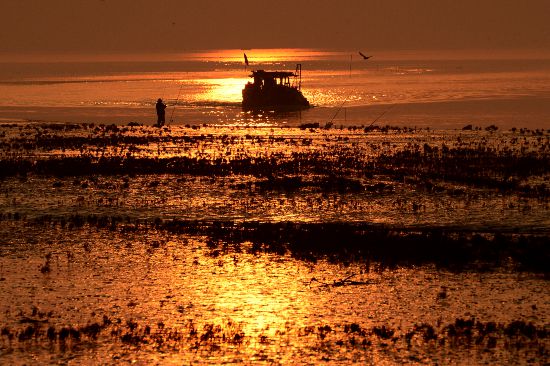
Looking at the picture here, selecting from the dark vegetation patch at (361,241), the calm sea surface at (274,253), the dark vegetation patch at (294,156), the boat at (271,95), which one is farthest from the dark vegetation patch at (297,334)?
the boat at (271,95)

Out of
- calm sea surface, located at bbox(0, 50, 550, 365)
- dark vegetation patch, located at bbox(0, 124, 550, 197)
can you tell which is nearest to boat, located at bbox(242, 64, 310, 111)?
dark vegetation patch, located at bbox(0, 124, 550, 197)

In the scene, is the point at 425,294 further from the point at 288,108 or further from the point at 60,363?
the point at 288,108

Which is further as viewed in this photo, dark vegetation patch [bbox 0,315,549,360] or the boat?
the boat

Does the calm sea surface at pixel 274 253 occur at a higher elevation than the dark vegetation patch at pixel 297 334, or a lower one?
higher

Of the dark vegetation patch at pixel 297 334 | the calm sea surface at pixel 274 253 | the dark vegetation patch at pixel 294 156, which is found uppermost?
the dark vegetation patch at pixel 294 156

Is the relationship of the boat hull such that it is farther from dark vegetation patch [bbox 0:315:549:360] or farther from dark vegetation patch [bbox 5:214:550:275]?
dark vegetation patch [bbox 0:315:549:360]

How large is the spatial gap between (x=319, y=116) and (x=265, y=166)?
36532 millimetres

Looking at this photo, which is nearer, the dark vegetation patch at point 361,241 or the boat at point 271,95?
the dark vegetation patch at point 361,241

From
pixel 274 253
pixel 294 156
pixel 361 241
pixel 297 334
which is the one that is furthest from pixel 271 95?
pixel 297 334

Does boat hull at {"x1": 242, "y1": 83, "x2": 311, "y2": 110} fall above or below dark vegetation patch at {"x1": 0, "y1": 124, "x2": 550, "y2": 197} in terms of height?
above

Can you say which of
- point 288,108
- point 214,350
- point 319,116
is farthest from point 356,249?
point 288,108

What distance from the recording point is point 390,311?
47.9 feet

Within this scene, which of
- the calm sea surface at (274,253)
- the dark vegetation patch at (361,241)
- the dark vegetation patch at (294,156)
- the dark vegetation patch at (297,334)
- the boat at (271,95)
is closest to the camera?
the dark vegetation patch at (297,334)

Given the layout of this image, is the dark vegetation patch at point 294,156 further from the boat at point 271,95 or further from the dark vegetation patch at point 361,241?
the boat at point 271,95
